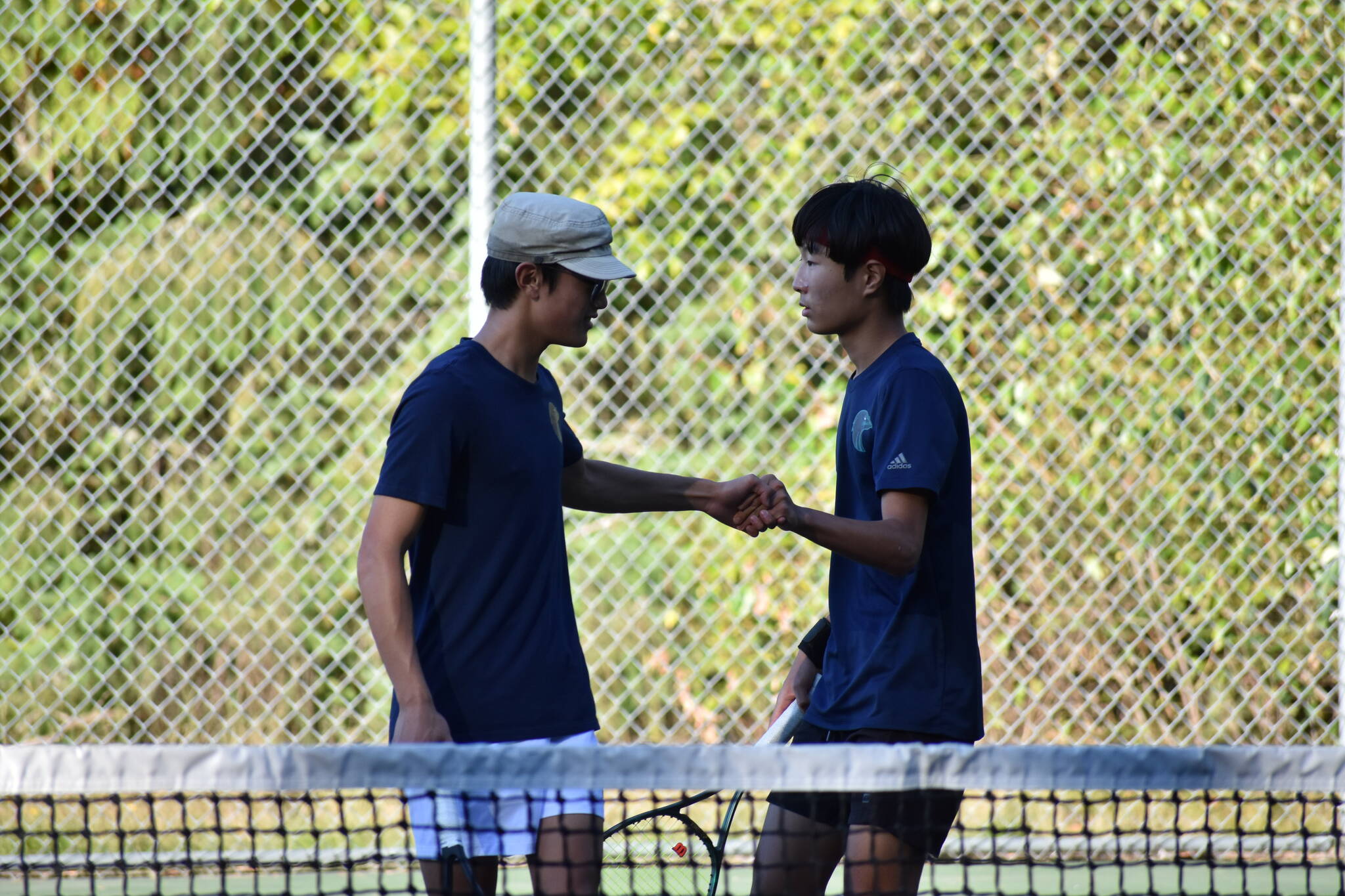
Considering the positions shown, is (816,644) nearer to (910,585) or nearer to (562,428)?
(910,585)

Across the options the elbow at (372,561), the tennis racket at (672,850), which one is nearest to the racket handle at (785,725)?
the tennis racket at (672,850)

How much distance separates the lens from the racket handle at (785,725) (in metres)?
2.79

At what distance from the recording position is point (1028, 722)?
482 cm

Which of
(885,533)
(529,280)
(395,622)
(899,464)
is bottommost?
(395,622)

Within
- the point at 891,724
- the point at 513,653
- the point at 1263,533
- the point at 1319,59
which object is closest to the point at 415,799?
the point at 513,653

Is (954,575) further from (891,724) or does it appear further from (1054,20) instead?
(1054,20)

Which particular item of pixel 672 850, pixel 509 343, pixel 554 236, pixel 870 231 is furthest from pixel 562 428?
pixel 672 850

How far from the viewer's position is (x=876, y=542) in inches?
92.2

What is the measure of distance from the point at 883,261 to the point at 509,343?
713 mm

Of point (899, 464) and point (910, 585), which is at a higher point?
point (899, 464)

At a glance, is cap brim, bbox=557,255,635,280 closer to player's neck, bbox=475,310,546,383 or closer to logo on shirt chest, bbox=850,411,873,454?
player's neck, bbox=475,310,546,383

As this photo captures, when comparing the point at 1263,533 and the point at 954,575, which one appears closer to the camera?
the point at 954,575

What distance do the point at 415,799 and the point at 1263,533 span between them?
11.6 feet

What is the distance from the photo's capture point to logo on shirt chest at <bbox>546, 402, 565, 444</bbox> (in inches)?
101
